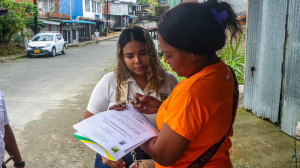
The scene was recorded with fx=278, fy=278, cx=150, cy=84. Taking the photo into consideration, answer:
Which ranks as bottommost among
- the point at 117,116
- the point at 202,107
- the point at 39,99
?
the point at 39,99

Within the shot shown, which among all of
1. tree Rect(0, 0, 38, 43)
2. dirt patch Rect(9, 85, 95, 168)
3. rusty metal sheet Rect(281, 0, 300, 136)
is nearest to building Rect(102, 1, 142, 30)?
tree Rect(0, 0, 38, 43)

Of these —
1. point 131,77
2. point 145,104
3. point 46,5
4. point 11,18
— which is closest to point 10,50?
point 11,18

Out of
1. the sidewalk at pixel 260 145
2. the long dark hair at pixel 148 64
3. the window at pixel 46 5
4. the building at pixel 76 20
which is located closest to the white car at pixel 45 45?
the building at pixel 76 20

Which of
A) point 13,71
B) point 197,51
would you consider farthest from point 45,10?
point 197,51

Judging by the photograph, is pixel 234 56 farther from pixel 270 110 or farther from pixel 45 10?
pixel 45 10

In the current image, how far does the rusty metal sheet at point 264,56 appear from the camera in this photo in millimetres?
3975

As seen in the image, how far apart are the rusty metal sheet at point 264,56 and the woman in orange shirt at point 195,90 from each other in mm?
3048

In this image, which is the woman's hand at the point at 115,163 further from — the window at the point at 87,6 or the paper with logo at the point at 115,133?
the window at the point at 87,6

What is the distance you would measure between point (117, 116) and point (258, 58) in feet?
11.9

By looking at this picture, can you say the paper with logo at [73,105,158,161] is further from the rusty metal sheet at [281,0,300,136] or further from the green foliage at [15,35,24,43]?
the green foliage at [15,35,24,43]

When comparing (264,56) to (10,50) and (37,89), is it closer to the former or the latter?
(37,89)

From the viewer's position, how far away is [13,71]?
11297mm

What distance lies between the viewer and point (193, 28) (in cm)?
119

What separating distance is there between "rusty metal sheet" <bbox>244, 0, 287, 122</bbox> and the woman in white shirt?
259 cm
